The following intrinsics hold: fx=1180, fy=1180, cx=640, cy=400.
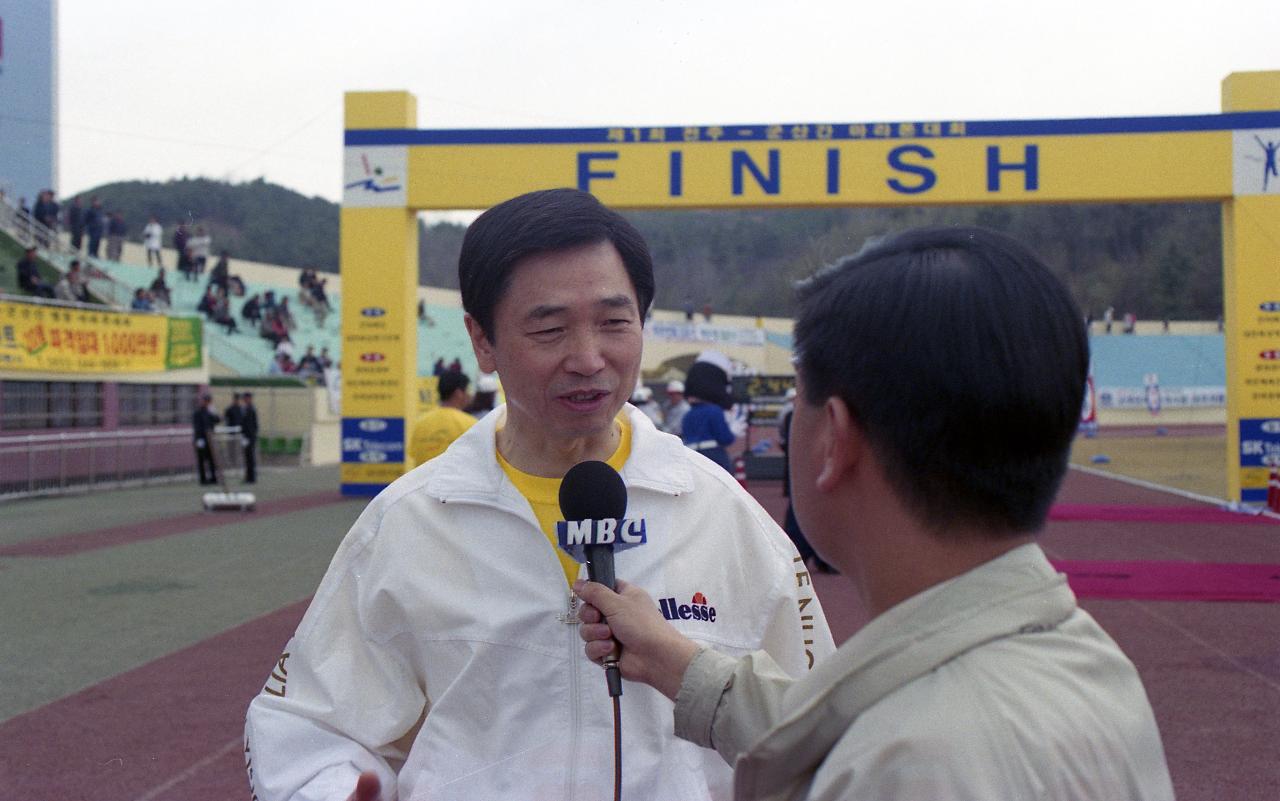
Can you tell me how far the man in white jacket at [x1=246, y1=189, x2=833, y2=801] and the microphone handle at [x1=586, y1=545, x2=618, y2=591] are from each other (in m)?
0.15

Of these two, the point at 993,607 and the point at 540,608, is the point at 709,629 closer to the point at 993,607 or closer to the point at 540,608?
the point at 540,608

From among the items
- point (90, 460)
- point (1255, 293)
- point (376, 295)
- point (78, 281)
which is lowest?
point (90, 460)

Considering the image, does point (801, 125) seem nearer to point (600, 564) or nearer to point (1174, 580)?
point (1174, 580)

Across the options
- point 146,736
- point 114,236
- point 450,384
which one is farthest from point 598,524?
point 114,236

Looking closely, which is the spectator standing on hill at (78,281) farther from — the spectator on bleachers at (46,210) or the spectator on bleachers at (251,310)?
the spectator on bleachers at (251,310)

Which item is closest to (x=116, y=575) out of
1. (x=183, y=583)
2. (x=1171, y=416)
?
(x=183, y=583)

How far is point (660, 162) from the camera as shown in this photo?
52.6 ft

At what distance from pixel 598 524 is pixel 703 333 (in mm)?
48475

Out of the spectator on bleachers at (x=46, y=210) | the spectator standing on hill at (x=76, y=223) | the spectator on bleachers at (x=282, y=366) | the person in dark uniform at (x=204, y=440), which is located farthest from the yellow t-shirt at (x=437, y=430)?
the spectator standing on hill at (x=76, y=223)

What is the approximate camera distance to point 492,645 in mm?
1892

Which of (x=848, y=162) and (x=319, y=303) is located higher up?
(x=319, y=303)

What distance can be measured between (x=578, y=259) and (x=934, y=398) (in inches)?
40.7

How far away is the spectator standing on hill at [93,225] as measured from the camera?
3031cm

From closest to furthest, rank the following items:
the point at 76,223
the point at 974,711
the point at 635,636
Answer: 1. the point at 974,711
2. the point at 635,636
3. the point at 76,223
